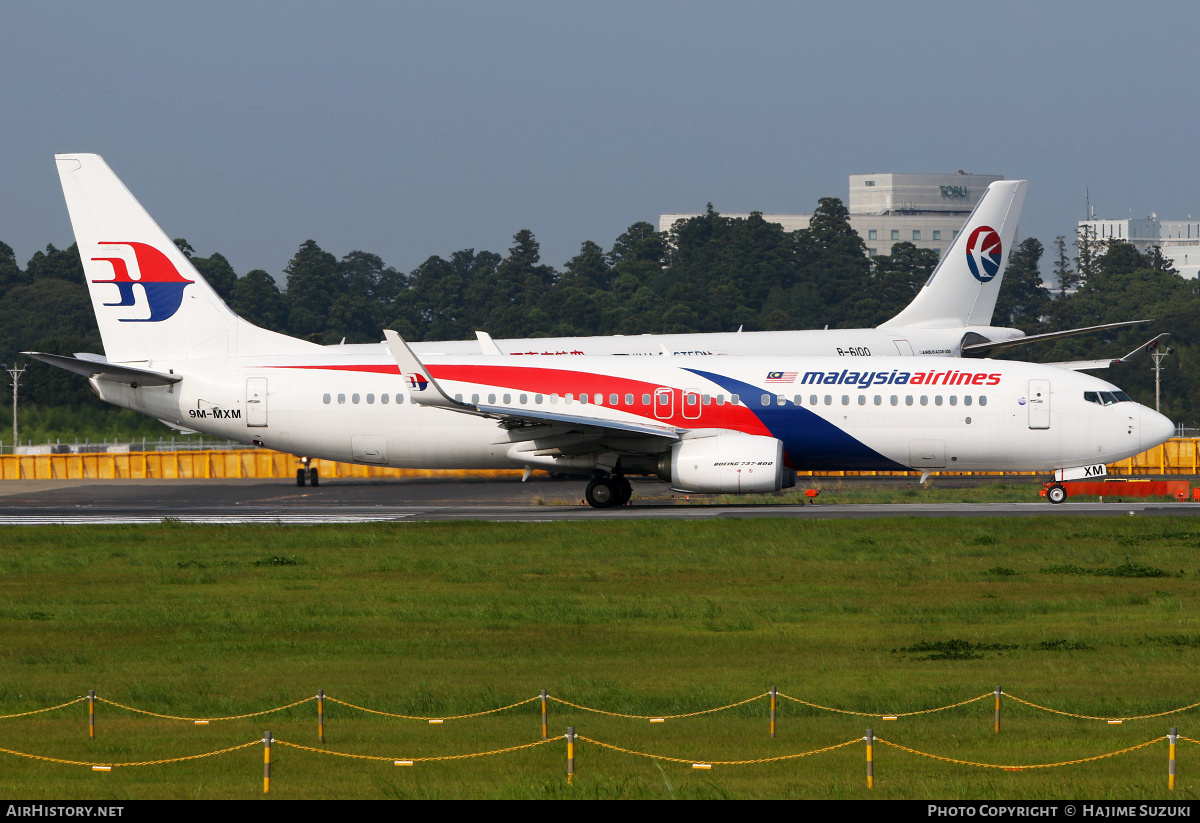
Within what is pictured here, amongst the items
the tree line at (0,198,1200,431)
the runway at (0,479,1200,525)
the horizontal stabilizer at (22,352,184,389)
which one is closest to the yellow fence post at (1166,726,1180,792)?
the runway at (0,479,1200,525)

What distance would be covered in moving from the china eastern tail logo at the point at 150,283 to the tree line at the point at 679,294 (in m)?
74.5

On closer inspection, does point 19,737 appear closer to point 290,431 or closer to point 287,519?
point 287,519

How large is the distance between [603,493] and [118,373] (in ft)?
50.5

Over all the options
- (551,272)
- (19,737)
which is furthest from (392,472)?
(551,272)

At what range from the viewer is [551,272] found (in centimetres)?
18112

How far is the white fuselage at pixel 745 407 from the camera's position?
37.8 meters

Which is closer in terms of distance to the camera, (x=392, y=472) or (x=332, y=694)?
(x=332, y=694)

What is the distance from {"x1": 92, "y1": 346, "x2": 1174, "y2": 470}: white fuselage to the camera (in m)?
37.8

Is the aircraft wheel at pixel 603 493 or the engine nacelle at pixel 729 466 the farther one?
the aircraft wheel at pixel 603 493

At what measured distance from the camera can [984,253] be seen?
5888 centimetres

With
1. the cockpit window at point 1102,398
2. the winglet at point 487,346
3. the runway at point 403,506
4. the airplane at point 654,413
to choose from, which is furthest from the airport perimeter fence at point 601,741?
the winglet at point 487,346

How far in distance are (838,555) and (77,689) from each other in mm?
15742

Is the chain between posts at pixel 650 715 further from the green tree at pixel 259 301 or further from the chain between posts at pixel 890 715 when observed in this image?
the green tree at pixel 259 301

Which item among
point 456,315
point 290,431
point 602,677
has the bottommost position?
point 602,677
